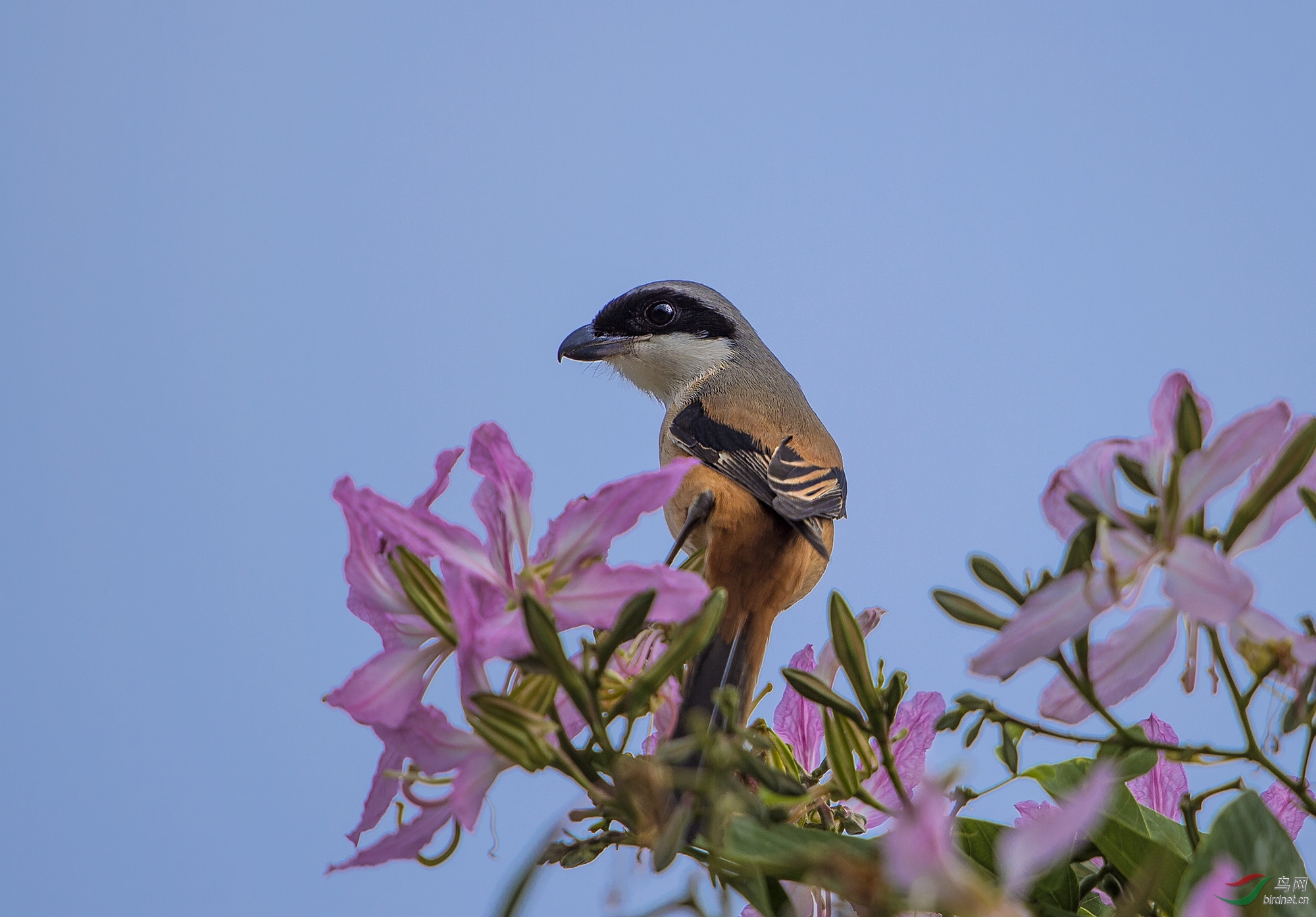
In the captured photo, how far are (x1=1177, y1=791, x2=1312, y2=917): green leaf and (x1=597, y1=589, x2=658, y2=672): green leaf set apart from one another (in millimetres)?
377

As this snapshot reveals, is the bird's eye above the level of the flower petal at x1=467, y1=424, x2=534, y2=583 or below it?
above

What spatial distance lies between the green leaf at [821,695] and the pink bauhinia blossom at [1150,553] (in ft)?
0.50

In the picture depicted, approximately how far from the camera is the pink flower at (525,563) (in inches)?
26.8

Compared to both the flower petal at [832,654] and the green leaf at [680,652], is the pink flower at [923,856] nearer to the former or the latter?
the green leaf at [680,652]

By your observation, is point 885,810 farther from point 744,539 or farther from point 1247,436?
point 744,539

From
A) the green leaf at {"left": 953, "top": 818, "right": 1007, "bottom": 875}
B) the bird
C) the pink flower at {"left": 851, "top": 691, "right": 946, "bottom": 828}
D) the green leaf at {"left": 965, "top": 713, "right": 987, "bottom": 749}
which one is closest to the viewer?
the green leaf at {"left": 965, "top": 713, "right": 987, "bottom": 749}

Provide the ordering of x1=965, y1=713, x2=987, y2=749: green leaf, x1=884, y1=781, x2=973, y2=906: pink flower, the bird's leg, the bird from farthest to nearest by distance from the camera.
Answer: the bird's leg, the bird, x1=965, y1=713, x2=987, y2=749: green leaf, x1=884, y1=781, x2=973, y2=906: pink flower

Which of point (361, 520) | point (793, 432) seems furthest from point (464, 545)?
point (793, 432)

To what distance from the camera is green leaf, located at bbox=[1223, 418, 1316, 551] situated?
636 millimetres

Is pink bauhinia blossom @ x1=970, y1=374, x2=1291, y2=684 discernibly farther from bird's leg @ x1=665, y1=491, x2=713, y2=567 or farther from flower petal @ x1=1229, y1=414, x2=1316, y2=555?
bird's leg @ x1=665, y1=491, x2=713, y2=567

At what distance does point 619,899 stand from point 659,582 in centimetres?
22

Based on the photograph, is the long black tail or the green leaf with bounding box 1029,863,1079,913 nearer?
the green leaf with bounding box 1029,863,1079,913

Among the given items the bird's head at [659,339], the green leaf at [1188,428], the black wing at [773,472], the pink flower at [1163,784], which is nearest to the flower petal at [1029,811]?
the pink flower at [1163,784]

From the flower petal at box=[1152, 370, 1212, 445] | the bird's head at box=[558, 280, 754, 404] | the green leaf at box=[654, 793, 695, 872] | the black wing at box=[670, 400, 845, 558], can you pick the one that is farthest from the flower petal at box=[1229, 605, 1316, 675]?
the bird's head at box=[558, 280, 754, 404]
